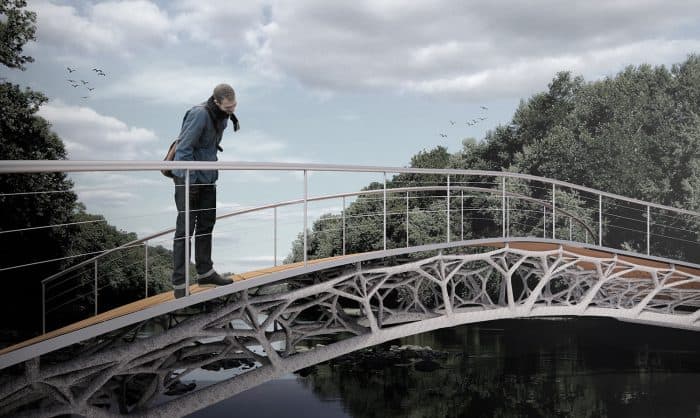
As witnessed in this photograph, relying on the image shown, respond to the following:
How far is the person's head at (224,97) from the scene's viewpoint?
278 inches

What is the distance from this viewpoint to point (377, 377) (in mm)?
22781

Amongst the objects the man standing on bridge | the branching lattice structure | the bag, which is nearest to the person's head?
Result: the man standing on bridge

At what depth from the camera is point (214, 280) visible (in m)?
7.82

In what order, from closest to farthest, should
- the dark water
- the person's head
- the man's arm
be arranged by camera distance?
the man's arm
the person's head
the dark water

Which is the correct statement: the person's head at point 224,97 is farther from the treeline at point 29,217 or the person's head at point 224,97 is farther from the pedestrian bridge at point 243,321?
the treeline at point 29,217

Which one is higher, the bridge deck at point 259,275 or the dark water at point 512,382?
the bridge deck at point 259,275

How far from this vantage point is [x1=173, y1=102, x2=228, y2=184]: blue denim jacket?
6992mm

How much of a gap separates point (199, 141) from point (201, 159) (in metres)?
0.19

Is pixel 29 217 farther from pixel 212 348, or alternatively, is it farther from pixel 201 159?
pixel 201 159

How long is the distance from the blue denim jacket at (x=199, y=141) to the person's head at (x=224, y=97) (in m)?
0.15

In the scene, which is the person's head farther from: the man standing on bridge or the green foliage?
the green foliage

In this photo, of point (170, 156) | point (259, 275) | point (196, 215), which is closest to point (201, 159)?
point (170, 156)

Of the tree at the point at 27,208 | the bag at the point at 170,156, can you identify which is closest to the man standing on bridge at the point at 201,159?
the bag at the point at 170,156

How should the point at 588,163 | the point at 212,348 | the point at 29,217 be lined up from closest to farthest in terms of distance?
the point at 212,348
the point at 29,217
the point at 588,163
